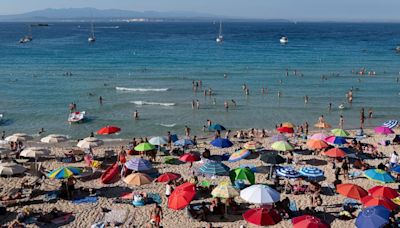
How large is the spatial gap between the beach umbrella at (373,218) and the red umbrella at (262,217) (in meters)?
2.46

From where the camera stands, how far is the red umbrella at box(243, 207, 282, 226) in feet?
42.2

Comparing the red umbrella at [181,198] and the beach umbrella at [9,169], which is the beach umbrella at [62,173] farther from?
the red umbrella at [181,198]

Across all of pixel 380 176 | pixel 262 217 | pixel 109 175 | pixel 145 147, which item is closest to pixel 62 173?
pixel 109 175

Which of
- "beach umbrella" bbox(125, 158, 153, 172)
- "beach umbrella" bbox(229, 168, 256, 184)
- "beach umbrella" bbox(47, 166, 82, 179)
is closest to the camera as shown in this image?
"beach umbrella" bbox(229, 168, 256, 184)

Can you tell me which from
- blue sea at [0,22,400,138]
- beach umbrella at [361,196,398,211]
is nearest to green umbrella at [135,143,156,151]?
blue sea at [0,22,400,138]

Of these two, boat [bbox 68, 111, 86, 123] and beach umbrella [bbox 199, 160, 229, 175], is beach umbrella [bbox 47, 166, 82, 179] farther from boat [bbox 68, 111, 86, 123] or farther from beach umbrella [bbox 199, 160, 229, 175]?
boat [bbox 68, 111, 86, 123]

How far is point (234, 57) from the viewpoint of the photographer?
227 ft

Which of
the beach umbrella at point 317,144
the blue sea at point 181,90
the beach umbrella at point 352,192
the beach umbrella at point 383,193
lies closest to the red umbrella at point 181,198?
the beach umbrella at point 352,192

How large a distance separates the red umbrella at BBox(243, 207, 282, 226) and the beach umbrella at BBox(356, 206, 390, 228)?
8.08 feet

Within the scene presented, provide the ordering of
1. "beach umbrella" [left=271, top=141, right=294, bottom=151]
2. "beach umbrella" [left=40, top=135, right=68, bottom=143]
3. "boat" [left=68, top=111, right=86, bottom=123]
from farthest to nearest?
"boat" [left=68, top=111, right=86, bottom=123], "beach umbrella" [left=40, top=135, right=68, bottom=143], "beach umbrella" [left=271, top=141, right=294, bottom=151]

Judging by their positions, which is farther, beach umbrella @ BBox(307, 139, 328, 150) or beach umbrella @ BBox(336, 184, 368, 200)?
beach umbrella @ BBox(307, 139, 328, 150)

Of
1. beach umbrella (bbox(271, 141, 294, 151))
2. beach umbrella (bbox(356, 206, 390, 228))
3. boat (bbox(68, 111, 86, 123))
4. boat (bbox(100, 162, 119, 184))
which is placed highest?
beach umbrella (bbox(356, 206, 390, 228))

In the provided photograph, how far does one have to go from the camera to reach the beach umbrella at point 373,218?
39.6 ft

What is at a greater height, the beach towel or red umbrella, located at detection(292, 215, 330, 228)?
red umbrella, located at detection(292, 215, 330, 228)
